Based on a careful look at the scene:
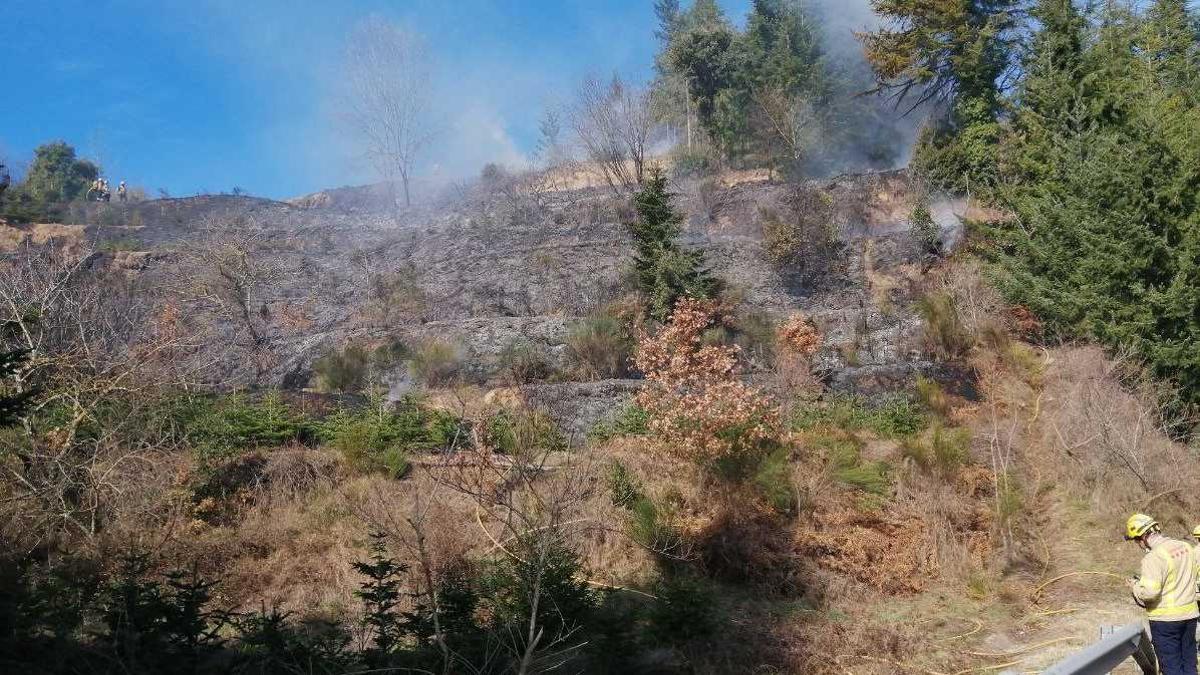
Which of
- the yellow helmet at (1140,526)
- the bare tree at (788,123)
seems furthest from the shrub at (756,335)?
the bare tree at (788,123)

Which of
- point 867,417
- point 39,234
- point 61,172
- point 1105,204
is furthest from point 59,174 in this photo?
point 1105,204

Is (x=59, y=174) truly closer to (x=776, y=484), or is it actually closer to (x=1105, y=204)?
(x=776, y=484)

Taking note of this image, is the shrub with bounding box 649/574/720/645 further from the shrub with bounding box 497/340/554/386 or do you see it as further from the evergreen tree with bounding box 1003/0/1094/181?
the evergreen tree with bounding box 1003/0/1094/181

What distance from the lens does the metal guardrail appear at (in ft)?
12.8

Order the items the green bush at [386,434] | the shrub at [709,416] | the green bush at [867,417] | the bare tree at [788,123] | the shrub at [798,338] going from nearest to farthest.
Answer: the shrub at [709,416], the green bush at [386,434], the green bush at [867,417], the shrub at [798,338], the bare tree at [788,123]

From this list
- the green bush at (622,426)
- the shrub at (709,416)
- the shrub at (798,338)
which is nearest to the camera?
the shrub at (709,416)

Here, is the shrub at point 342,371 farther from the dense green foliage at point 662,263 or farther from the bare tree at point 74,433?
the dense green foliage at point 662,263

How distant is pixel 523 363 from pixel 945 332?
377 inches

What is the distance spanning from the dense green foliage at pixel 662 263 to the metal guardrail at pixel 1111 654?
45.2 feet

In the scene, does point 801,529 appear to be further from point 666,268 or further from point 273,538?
point 666,268

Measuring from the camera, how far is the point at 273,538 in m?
10.8

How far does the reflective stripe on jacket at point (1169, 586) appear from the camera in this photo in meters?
5.29

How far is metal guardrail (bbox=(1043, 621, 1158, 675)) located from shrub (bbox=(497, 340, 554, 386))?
13.3 meters

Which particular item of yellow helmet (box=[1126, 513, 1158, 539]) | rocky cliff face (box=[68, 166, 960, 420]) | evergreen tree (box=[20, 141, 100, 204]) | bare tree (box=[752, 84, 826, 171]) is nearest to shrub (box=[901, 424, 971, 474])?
rocky cliff face (box=[68, 166, 960, 420])
